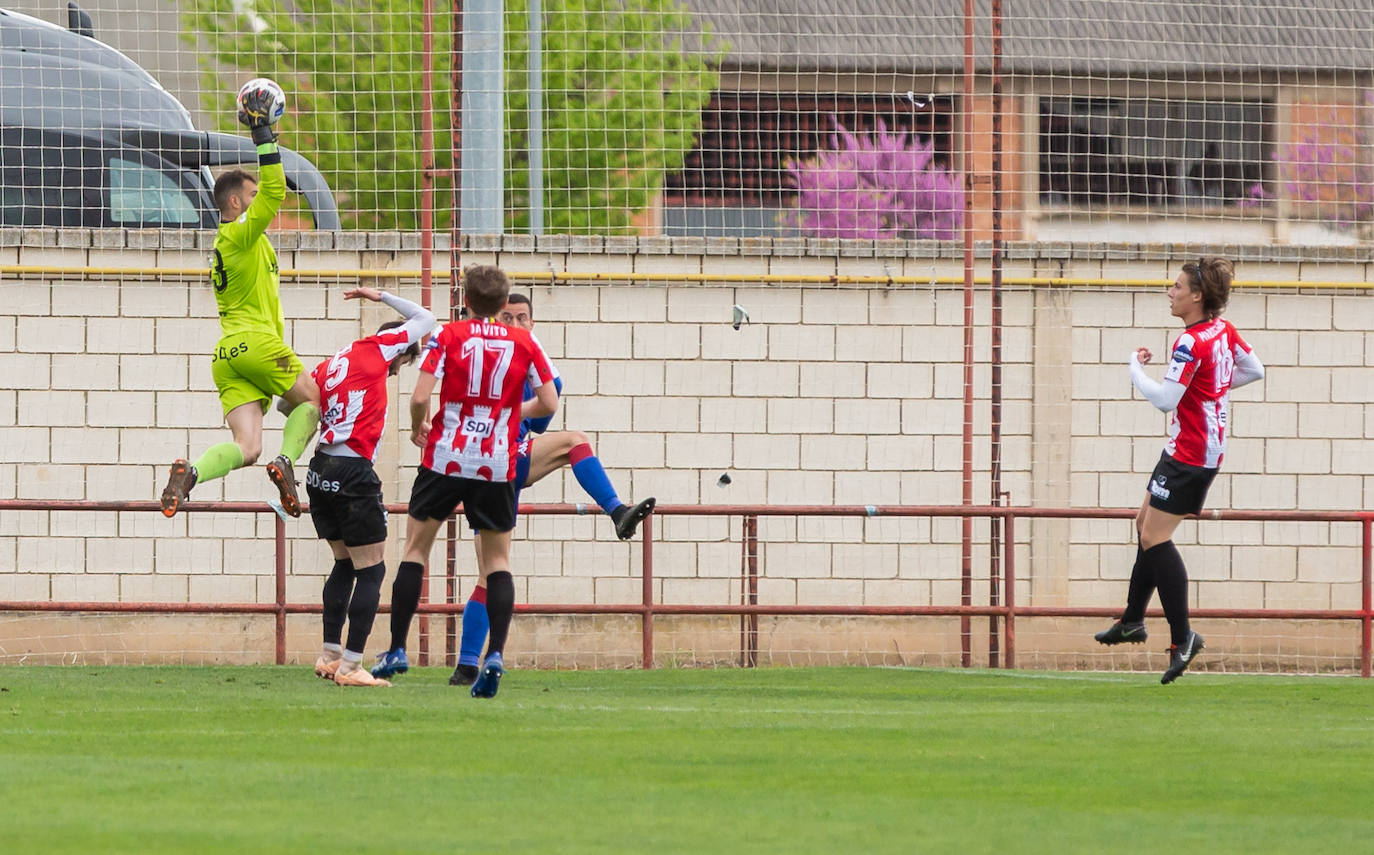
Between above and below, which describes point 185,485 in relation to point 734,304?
below

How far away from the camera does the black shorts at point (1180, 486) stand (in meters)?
9.29

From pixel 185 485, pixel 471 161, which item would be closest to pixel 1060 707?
pixel 185 485

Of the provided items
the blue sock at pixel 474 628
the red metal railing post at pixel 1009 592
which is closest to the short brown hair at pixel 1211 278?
the red metal railing post at pixel 1009 592

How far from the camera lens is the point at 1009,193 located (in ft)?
45.8

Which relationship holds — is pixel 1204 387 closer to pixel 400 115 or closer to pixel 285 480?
pixel 285 480

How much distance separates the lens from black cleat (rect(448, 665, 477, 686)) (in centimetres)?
892

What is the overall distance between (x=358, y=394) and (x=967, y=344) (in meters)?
4.76

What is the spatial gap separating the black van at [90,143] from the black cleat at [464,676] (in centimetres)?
490

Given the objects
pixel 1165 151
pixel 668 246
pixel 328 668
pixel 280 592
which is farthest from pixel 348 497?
pixel 1165 151

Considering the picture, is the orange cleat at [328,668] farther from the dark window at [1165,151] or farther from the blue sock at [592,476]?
the dark window at [1165,151]

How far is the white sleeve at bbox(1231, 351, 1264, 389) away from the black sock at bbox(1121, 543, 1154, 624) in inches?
35.6

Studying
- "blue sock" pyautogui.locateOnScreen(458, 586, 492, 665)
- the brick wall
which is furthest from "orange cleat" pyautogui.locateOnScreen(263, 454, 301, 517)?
the brick wall

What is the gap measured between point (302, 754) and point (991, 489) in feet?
23.7

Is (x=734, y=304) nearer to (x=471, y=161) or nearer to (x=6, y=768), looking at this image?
(x=471, y=161)
